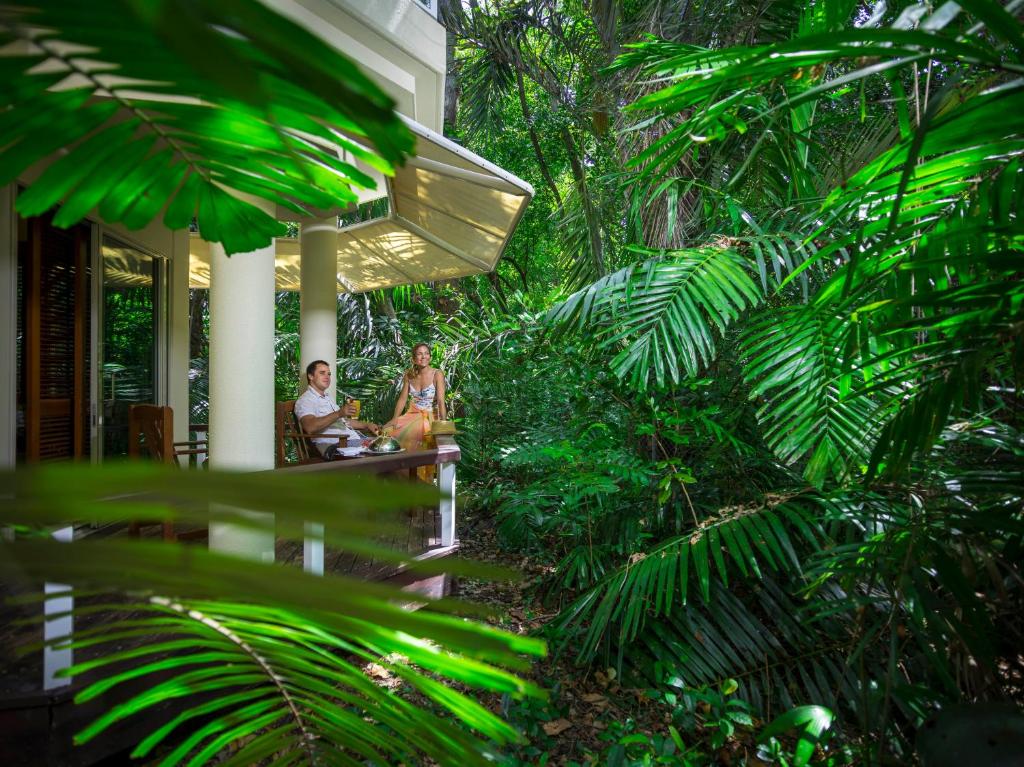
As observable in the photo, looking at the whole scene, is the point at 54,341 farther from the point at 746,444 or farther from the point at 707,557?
the point at 746,444

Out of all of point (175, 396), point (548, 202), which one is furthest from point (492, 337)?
point (548, 202)

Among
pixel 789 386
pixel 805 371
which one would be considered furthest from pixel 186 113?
pixel 805 371

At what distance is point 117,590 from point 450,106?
39.7 feet

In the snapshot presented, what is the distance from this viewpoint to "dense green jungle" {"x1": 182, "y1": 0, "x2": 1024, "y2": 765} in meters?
1.13

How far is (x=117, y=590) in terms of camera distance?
31 cm

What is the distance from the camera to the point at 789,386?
2.51m

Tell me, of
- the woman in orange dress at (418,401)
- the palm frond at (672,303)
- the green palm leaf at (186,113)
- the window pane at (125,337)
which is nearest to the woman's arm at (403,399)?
the woman in orange dress at (418,401)

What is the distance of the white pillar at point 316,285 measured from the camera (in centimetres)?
642

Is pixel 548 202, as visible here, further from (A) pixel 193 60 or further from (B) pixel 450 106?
(A) pixel 193 60

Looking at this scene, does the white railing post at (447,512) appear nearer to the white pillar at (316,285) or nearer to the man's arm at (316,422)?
the man's arm at (316,422)

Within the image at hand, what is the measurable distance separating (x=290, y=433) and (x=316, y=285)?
1478mm

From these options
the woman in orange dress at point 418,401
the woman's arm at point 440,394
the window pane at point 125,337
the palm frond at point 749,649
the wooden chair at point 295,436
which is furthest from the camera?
the woman's arm at point 440,394

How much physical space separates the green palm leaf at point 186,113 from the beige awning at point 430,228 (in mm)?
3378

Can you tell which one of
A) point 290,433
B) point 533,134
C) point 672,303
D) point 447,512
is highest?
point 533,134
